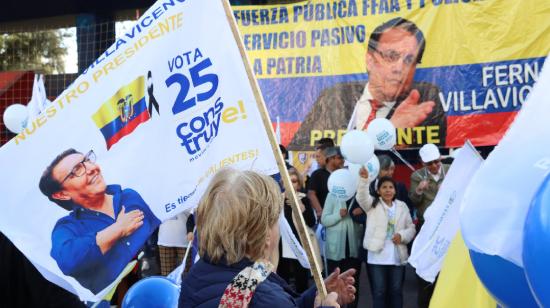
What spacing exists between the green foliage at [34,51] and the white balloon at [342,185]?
30.4 feet

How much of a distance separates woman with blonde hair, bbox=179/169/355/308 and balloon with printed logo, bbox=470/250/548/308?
0.57m

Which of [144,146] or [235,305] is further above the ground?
[144,146]

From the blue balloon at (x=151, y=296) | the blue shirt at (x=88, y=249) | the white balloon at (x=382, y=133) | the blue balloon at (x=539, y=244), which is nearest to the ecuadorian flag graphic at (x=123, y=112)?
the blue shirt at (x=88, y=249)

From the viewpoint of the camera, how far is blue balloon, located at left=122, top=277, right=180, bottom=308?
3984 mm

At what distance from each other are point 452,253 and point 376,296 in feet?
10.6

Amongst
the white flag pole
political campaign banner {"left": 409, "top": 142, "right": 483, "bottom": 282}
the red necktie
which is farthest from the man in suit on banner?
the white flag pole

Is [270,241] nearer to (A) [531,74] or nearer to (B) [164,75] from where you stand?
(B) [164,75]

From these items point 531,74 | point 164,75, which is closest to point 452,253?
point 164,75

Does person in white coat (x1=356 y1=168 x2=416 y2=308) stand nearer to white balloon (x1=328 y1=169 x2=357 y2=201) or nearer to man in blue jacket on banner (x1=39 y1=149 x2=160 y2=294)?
white balloon (x1=328 y1=169 x2=357 y2=201)

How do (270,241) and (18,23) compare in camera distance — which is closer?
(270,241)

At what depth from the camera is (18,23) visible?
14578mm

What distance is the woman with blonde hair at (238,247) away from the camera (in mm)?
2072

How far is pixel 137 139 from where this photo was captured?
3.79 meters

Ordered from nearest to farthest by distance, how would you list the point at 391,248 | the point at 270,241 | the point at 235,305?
the point at 235,305, the point at 270,241, the point at 391,248
